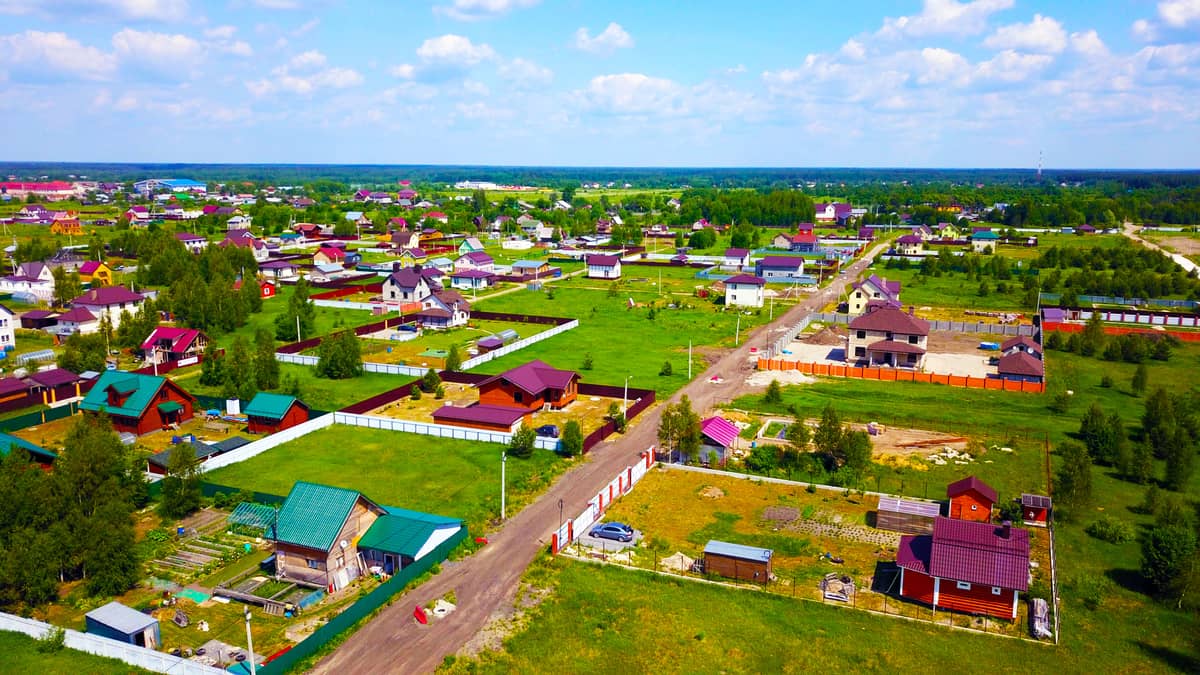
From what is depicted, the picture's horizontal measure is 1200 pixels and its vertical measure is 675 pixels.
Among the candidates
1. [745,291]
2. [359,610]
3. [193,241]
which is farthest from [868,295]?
[193,241]

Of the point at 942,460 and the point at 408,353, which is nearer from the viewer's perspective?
the point at 942,460

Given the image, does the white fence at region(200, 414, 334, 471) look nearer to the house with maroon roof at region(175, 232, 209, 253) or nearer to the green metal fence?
the green metal fence

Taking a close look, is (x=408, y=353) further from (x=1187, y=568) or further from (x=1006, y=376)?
(x=1187, y=568)

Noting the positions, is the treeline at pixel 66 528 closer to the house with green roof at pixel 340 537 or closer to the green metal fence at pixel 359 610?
the house with green roof at pixel 340 537

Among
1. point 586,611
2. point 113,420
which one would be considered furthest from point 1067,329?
point 113,420

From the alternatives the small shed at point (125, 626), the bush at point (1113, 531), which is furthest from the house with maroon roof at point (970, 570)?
the small shed at point (125, 626)
